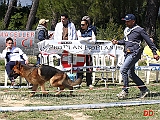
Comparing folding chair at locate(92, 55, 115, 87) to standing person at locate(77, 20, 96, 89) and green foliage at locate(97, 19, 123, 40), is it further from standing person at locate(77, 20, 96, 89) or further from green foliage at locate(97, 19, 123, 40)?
green foliage at locate(97, 19, 123, 40)

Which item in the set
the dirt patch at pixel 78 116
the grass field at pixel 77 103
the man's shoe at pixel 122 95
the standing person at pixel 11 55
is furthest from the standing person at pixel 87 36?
the dirt patch at pixel 78 116

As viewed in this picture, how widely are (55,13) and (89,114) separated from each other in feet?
81.3

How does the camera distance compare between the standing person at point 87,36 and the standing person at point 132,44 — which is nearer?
the standing person at point 132,44

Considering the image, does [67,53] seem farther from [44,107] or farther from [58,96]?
[44,107]

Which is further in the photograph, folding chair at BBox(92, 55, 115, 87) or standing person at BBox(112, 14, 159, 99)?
folding chair at BBox(92, 55, 115, 87)

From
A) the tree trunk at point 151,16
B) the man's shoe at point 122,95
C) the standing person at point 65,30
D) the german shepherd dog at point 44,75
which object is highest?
the tree trunk at point 151,16

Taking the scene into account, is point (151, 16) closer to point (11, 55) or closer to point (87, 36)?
point (87, 36)

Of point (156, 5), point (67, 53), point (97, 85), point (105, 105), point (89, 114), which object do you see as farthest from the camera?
point (156, 5)

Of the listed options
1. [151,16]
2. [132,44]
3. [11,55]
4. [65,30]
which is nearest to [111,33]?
[151,16]

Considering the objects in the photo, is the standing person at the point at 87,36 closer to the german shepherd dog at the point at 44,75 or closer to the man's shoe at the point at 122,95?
the german shepherd dog at the point at 44,75

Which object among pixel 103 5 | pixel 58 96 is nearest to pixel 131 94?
pixel 58 96

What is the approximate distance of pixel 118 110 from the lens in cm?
723

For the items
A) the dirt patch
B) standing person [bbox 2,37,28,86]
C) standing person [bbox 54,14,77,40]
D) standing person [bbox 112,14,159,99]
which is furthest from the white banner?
the dirt patch

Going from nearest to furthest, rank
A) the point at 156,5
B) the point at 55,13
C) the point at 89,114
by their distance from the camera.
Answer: the point at 89,114
the point at 156,5
the point at 55,13
